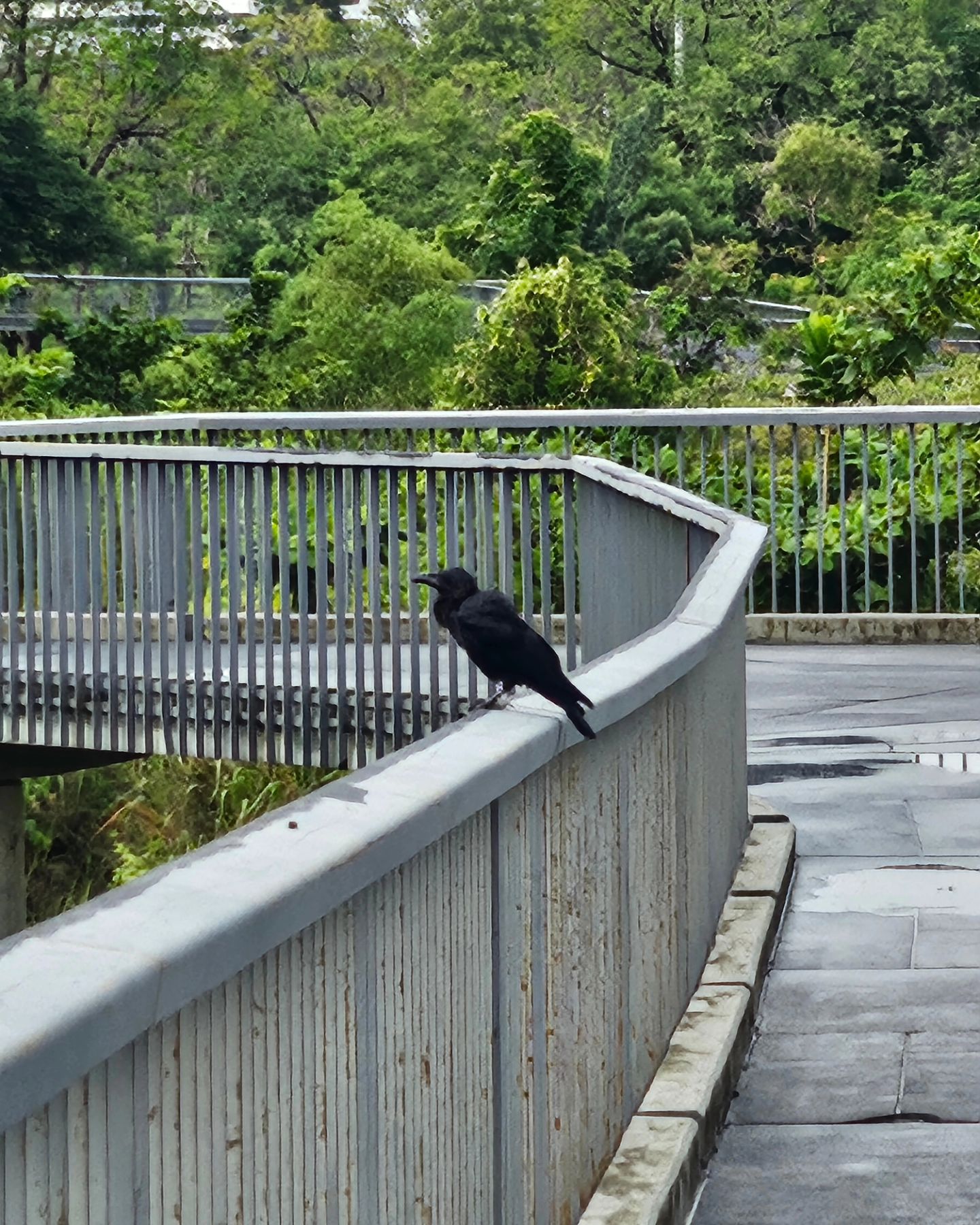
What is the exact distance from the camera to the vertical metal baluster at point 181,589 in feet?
32.5

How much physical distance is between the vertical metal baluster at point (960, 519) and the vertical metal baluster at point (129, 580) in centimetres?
507

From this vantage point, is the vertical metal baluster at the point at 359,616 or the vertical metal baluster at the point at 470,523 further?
the vertical metal baluster at the point at 359,616

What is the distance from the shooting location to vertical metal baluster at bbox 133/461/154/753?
9969mm

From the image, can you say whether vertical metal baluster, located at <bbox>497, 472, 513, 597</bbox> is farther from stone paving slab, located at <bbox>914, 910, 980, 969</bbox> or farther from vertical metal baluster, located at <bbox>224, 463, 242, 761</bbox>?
stone paving slab, located at <bbox>914, 910, 980, 969</bbox>

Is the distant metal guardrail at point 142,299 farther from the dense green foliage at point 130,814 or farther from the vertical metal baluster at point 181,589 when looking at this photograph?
the vertical metal baluster at point 181,589

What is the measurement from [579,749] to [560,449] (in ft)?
31.9

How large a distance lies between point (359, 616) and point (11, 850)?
523 centimetres

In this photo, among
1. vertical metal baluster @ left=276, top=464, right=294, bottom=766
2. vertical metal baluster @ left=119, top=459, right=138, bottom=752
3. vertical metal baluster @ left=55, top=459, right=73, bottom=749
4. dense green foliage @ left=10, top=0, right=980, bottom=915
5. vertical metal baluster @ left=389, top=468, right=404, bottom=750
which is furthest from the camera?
dense green foliage @ left=10, top=0, right=980, bottom=915

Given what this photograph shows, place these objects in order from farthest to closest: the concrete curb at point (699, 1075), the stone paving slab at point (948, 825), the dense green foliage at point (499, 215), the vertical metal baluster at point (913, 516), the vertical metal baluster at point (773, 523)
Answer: the dense green foliage at point (499, 215) → the vertical metal baluster at point (773, 523) → the vertical metal baluster at point (913, 516) → the stone paving slab at point (948, 825) → the concrete curb at point (699, 1075)

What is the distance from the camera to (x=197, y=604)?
32.4 ft

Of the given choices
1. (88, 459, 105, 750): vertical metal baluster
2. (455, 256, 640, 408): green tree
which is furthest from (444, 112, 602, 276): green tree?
(88, 459, 105, 750): vertical metal baluster

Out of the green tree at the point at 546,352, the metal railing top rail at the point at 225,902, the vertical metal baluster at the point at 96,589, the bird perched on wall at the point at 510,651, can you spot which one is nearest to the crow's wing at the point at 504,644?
the bird perched on wall at the point at 510,651

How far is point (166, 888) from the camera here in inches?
88.2

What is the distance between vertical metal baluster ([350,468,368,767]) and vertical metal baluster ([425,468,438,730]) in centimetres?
31
